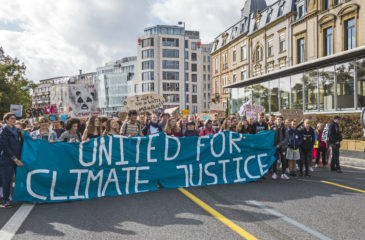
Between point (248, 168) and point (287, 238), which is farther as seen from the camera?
point (248, 168)

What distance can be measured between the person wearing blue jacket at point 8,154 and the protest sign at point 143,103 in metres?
10.9

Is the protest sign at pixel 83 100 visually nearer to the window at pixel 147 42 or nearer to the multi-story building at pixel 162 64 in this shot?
the multi-story building at pixel 162 64

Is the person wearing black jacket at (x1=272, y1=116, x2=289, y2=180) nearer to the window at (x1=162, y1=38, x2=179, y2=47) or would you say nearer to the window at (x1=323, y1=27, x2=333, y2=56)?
the window at (x1=323, y1=27, x2=333, y2=56)

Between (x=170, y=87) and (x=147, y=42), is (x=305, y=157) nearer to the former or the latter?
(x=170, y=87)

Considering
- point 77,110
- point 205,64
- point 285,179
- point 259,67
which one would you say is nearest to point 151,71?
point 205,64

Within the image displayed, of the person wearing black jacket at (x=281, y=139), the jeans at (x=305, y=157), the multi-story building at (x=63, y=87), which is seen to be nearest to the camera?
the person wearing black jacket at (x=281, y=139)

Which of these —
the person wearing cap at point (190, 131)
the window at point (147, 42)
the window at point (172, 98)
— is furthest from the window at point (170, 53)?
the person wearing cap at point (190, 131)

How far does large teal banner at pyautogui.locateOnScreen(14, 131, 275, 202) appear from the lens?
22.4 feet

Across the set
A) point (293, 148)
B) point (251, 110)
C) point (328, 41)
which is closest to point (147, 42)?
point (328, 41)

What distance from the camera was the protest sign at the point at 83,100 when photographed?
14195 mm

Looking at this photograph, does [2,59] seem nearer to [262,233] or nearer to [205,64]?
[262,233]

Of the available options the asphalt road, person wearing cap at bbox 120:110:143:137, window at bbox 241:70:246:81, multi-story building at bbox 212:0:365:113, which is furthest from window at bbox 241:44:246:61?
the asphalt road

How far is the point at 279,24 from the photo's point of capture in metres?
33.5

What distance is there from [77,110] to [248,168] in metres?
8.53
